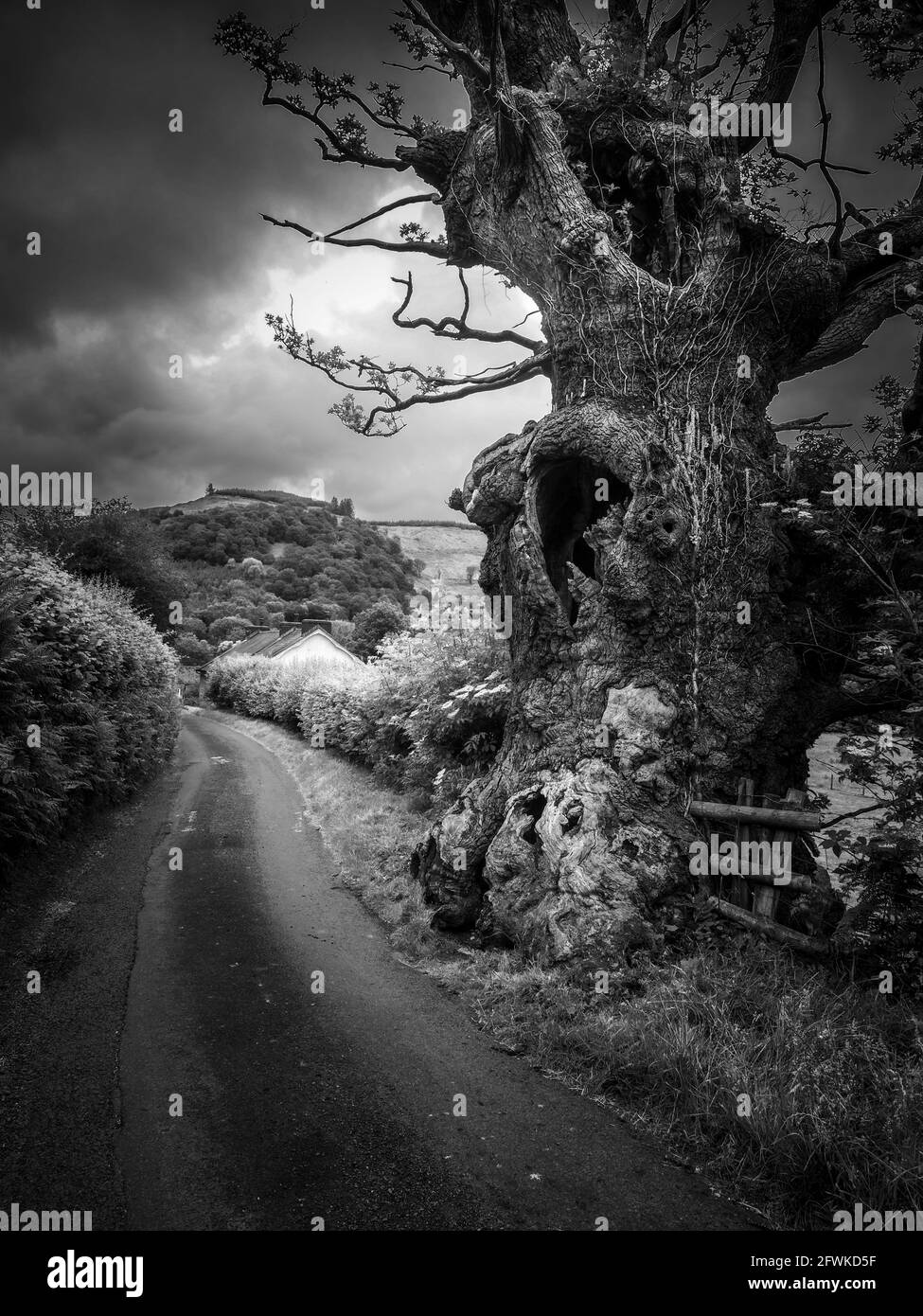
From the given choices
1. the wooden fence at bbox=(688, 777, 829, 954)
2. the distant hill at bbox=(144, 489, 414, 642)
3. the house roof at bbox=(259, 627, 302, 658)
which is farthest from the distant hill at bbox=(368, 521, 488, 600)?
the wooden fence at bbox=(688, 777, 829, 954)

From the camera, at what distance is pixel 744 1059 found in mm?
3676

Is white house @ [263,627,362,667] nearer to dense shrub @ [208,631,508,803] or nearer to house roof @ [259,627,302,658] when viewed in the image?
house roof @ [259,627,302,658]

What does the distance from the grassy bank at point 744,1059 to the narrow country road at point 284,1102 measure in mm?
210

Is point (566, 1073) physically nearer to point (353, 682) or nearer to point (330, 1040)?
point (330, 1040)

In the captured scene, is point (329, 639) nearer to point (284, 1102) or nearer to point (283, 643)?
Result: point (283, 643)

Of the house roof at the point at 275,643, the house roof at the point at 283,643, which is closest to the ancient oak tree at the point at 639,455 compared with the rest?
the house roof at the point at 275,643

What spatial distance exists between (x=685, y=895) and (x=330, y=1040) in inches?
122

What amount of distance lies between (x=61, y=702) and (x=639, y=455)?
29.3 ft

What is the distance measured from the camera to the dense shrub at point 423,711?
925cm

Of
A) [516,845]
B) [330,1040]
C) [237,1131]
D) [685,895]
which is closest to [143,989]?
[330,1040]

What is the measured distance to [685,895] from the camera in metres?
5.35

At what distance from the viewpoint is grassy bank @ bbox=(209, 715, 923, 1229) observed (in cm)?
308

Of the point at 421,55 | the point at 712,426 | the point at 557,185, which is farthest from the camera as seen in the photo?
the point at 421,55

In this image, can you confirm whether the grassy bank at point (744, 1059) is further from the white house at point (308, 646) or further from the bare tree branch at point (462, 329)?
the white house at point (308, 646)
